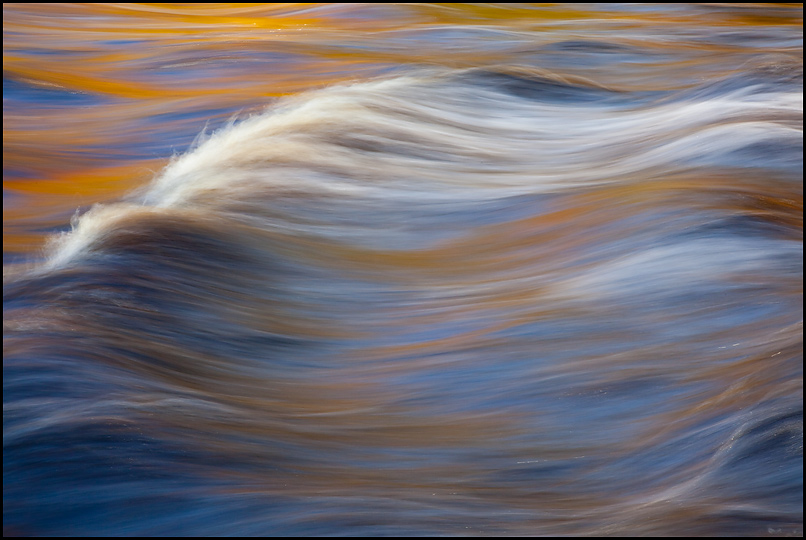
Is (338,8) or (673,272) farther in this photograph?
(338,8)

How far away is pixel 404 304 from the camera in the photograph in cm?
247

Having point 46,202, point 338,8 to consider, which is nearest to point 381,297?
point 46,202

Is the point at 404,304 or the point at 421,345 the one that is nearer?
the point at 421,345

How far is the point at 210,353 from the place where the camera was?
2031mm

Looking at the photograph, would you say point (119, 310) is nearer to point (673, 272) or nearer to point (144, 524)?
point (144, 524)

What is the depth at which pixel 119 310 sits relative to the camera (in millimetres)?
1989

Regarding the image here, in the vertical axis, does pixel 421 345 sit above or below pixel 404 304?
below

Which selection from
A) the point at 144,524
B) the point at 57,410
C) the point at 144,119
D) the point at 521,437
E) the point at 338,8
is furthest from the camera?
the point at 338,8

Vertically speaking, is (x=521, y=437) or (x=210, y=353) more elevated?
(x=210, y=353)

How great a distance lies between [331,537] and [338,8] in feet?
16.1

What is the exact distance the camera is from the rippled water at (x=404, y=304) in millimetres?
1566

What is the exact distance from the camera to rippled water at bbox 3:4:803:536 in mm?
1566

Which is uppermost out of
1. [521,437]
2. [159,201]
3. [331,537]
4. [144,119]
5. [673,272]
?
[144,119]

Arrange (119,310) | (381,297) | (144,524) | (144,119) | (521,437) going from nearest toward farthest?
(144,524) < (521,437) < (119,310) < (381,297) < (144,119)
